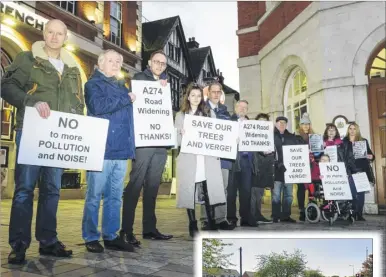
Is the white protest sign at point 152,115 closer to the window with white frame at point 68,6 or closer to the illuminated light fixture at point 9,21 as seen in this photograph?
the illuminated light fixture at point 9,21

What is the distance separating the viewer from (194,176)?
4.19 meters

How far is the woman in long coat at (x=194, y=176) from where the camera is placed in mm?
4148

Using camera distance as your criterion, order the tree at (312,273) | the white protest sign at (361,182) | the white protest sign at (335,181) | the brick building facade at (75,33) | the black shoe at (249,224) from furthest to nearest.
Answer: the brick building facade at (75,33) < the white protest sign at (361,182) < the white protest sign at (335,181) < the black shoe at (249,224) < the tree at (312,273)

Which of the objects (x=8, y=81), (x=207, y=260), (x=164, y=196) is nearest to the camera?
(x=207, y=260)

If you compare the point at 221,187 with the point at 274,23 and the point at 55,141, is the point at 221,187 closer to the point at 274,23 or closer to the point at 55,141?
the point at 55,141

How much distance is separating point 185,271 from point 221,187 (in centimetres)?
170

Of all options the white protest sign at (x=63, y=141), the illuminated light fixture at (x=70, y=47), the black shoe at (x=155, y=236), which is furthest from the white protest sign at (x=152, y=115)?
the illuminated light fixture at (x=70, y=47)

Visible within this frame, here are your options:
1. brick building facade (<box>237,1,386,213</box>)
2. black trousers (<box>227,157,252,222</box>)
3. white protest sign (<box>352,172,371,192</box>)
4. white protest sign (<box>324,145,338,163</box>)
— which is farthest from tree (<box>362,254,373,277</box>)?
brick building facade (<box>237,1,386,213</box>)

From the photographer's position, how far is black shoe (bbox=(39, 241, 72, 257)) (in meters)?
3.01

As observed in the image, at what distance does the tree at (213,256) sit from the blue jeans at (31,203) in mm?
2209

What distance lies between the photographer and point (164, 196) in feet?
49.8

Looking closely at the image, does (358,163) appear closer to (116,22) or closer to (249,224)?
(249,224)

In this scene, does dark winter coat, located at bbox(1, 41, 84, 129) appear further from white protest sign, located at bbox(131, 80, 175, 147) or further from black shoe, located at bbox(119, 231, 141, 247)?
black shoe, located at bbox(119, 231, 141, 247)

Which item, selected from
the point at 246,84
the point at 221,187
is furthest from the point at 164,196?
the point at 221,187
